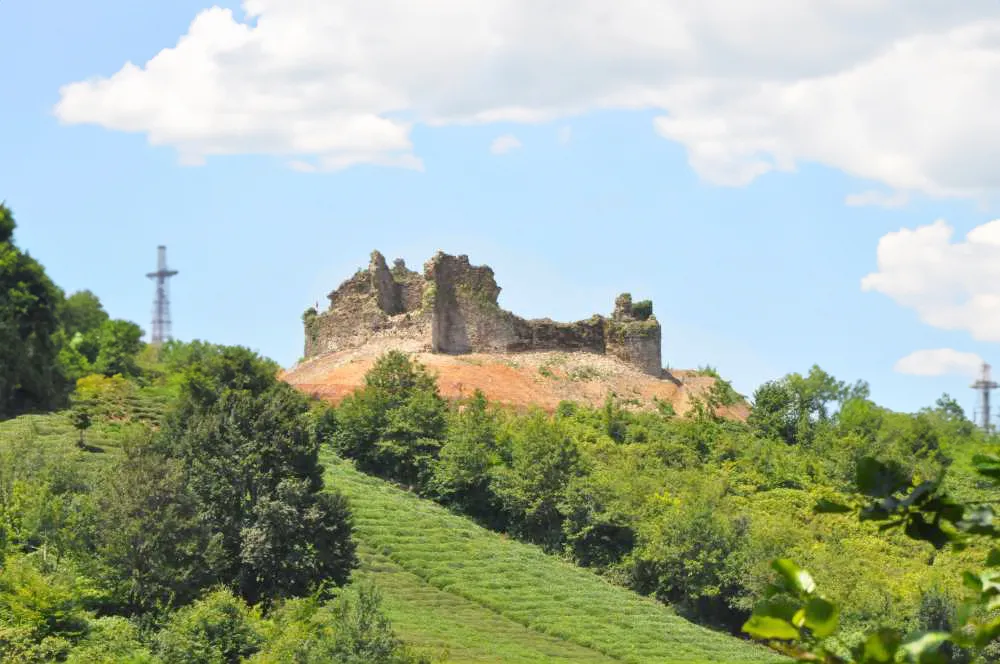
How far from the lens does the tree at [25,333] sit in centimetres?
5806

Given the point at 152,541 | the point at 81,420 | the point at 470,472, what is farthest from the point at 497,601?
the point at 81,420

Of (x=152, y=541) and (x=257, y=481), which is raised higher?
(x=257, y=481)

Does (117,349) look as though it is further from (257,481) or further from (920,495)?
(920,495)

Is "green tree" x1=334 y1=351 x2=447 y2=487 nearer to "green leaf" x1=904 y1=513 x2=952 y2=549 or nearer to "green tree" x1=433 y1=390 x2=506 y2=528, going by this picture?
"green tree" x1=433 y1=390 x2=506 y2=528

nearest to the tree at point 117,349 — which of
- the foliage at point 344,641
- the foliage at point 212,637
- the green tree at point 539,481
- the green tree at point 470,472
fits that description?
the green tree at point 470,472

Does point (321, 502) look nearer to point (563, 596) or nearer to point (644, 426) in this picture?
point (563, 596)

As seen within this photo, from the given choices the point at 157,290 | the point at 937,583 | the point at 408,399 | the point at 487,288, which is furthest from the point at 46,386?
the point at 157,290

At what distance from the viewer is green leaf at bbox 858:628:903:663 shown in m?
4.04

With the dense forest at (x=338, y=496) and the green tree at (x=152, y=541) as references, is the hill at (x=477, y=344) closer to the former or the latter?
the dense forest at (x=338, y=496)

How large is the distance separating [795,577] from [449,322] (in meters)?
65.8

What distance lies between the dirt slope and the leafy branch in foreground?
60.7 m

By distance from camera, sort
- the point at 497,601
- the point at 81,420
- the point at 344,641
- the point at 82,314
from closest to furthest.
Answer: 1. the point at 344,641
2. the point at 497,601
3. the point at 81,420
4. the point at 82,314

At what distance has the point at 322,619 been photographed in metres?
38.8

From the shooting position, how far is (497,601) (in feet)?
151
